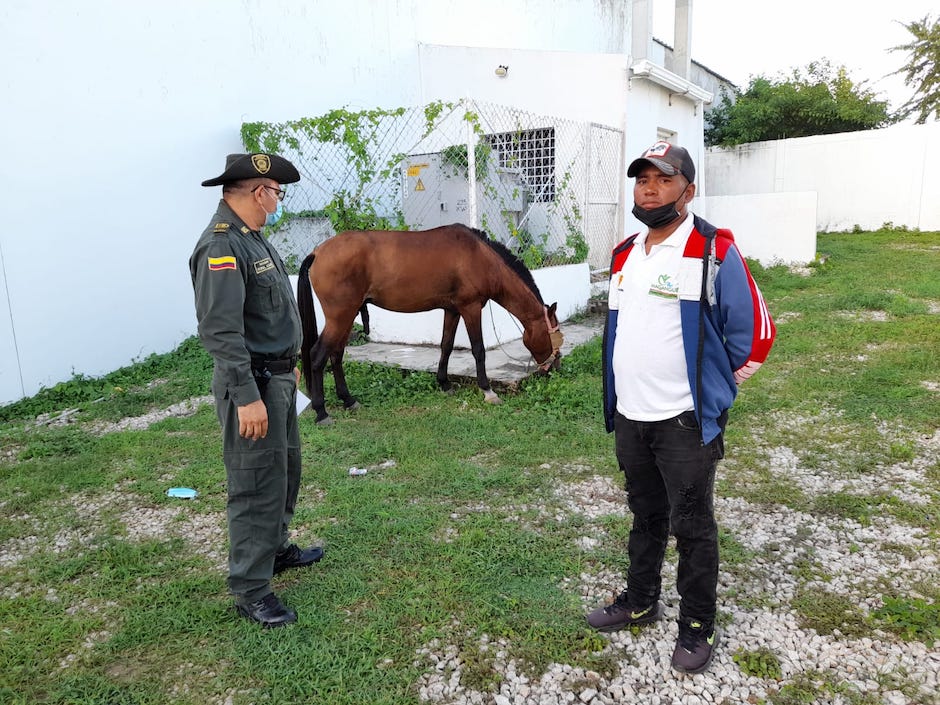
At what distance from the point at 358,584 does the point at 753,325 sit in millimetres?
2020

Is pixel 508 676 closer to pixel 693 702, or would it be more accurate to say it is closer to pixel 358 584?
pixel 693 702

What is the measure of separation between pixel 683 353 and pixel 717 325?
0.46 feet

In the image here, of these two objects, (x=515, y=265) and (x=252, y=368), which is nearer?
(x=252, y=368)

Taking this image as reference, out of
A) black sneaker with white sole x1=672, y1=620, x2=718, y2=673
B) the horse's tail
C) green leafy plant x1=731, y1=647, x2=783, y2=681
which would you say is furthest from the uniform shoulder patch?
the horse's tail

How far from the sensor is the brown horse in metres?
5.41

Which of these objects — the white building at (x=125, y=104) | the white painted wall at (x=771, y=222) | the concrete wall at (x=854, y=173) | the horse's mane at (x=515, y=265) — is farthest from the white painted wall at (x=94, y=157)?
the concrete wall at (x=854, y=173)

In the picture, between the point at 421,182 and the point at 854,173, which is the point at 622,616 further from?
the point at 854,173

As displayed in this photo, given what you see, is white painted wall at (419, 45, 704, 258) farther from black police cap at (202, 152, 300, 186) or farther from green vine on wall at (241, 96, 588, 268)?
black police cap at (202, 152, 300, 186)

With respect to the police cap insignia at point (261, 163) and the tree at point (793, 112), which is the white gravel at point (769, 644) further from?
the tree at point (793, 112)

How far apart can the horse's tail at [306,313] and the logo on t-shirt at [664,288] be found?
3.48 meters

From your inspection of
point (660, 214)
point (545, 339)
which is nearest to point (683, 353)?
point (660, 214)

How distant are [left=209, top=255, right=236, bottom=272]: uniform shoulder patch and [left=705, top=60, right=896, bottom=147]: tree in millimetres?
19272

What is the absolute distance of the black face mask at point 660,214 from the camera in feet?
6.87

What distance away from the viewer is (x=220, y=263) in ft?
7.73
